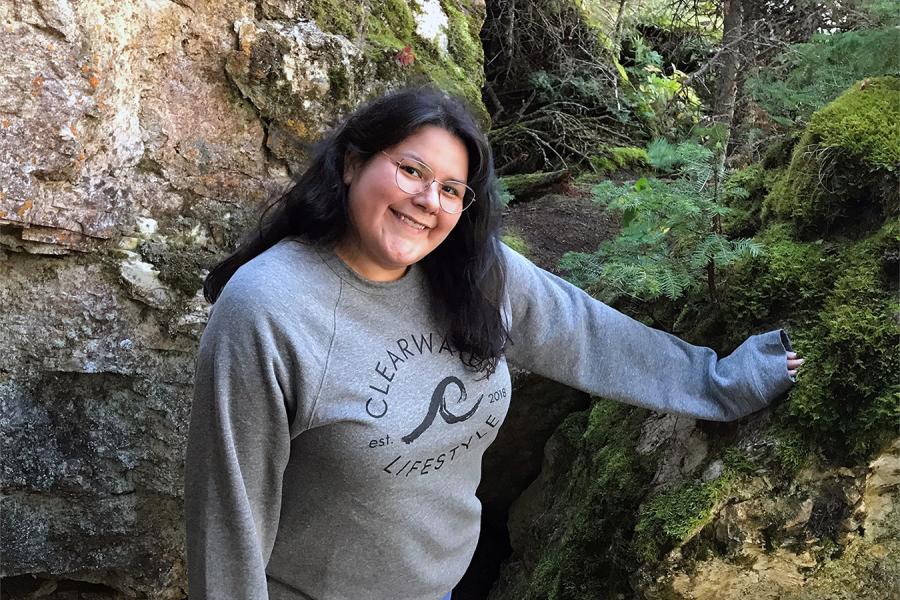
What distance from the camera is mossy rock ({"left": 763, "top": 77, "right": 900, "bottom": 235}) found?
Result: 218 cm

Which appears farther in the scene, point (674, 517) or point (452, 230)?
point (674, 517)

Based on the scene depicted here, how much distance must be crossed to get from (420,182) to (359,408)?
Answer: 56 cm

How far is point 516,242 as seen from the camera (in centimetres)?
414

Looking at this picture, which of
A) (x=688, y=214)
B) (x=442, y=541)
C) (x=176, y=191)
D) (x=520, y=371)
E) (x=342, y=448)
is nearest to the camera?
(x=342, y=448)

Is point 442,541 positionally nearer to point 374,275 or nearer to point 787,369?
point 374,275

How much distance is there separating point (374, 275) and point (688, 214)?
107cm

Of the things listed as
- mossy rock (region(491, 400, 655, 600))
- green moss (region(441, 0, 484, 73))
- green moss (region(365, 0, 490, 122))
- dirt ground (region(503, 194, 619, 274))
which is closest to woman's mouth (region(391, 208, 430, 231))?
mossy rock (region(491, 400, 655, 600))

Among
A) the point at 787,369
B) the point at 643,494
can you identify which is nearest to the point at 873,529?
the point at 787,369

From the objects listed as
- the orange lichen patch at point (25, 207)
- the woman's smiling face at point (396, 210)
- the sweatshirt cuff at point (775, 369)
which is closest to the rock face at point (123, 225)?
the orange lichen patch at point (25, 207)

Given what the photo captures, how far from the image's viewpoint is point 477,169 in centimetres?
188

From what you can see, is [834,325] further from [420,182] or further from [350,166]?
[350,166]

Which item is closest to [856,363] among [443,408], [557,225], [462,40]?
[443,408]

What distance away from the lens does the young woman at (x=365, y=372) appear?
Answer: 1.59 m

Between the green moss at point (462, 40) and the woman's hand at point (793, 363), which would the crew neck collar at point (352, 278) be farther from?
the green moss at point (462, 40)
